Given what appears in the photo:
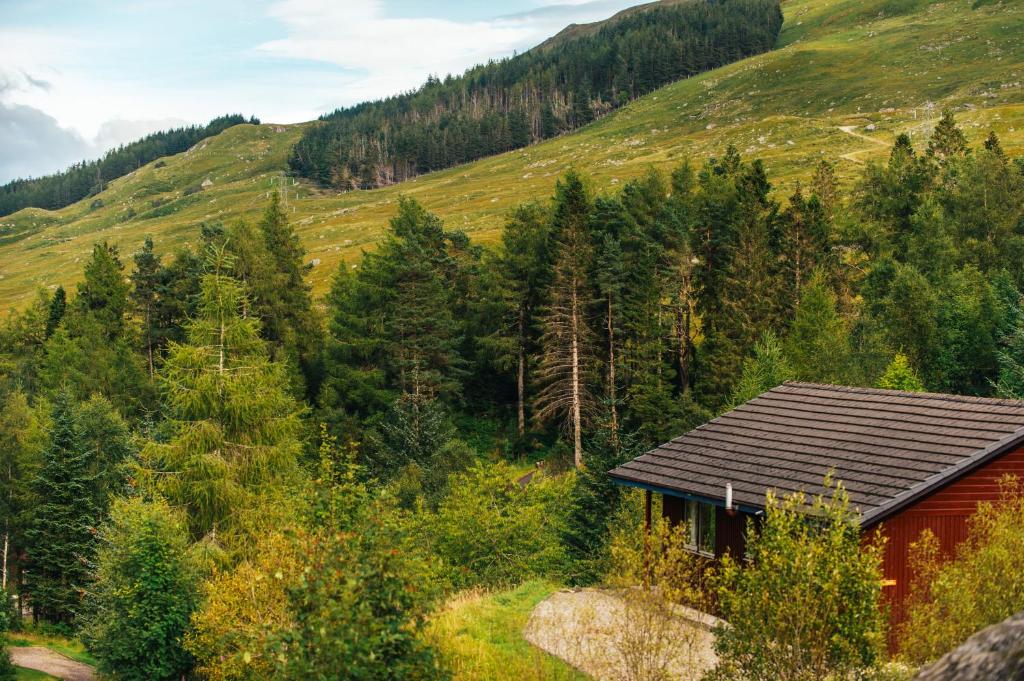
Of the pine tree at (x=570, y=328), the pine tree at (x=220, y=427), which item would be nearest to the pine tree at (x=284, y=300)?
the pine tree at (x=570, y=328)

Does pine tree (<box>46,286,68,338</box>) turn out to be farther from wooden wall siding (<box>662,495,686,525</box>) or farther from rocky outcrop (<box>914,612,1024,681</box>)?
rocky outcrop (<box>914,612,1024,681</box>)

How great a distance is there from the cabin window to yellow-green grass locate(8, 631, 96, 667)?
38.4m

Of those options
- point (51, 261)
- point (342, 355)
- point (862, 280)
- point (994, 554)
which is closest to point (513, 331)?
point (342, 355)

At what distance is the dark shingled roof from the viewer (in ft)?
68.9

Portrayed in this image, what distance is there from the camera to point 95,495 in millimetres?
55188

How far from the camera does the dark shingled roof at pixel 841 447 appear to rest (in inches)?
827

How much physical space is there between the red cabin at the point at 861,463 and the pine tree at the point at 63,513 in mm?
41815

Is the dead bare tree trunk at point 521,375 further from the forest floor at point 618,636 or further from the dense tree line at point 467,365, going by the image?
the forest floor at point 618,636

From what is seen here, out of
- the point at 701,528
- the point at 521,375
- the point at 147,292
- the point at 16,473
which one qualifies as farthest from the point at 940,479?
the point at 147,292

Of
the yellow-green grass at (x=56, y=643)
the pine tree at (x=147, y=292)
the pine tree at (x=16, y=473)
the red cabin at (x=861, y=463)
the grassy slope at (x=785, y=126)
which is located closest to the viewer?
the red cabin at (x=861, y=463)

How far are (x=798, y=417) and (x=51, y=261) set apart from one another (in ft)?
677

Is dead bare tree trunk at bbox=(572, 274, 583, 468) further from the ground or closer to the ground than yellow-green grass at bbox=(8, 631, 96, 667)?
further from the ground

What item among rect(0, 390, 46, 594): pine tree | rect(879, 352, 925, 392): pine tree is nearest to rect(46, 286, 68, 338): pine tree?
rect(0, 390, 46, 594): pine tree

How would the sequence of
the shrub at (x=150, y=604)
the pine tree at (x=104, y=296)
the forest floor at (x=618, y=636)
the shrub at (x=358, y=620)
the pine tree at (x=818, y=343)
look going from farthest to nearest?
1. the pine tree at (x=104, y=296)
2. the pine tree at (x=818, y=343)
3. the shrub at (x=150, y=604)
4. the forest floor at (x=618, y=636)
5. the shrub at (x=358, y=620)
